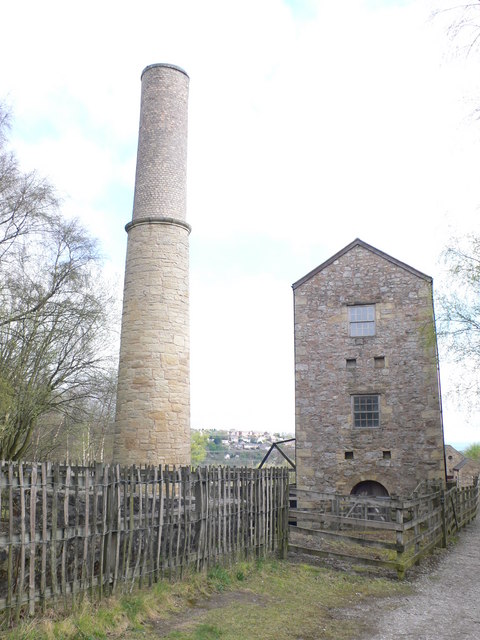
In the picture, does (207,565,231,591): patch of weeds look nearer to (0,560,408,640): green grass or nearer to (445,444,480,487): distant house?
(0,560,408,640): green grass

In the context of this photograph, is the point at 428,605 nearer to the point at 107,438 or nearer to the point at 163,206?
the point at 163,206

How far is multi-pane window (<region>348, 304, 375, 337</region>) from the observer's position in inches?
766

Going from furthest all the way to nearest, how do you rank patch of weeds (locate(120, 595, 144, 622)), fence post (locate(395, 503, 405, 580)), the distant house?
the distant house → fence post (locate(395, 503, 405, 580)) → patch of weeds (locate(120, 595, 144, 622))

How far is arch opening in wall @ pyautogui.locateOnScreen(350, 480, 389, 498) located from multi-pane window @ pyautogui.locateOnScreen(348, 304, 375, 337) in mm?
4775

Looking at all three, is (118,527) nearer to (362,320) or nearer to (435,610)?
(435,610)

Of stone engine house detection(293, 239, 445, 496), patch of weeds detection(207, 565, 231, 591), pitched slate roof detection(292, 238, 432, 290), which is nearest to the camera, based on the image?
patch of weeds detection(207, 565, 231, 591)

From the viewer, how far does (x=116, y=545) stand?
7234 mm

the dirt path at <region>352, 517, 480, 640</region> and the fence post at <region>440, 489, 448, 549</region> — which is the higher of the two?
the fence post at <region>440, 489, 448, 549</region>

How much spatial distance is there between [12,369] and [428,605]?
13643 millimetres

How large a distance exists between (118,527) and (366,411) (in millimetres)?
12900

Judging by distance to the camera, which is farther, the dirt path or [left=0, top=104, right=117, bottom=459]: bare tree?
[left=0, top=104, right=117, bottom=459]: bare tree

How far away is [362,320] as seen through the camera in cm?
1959

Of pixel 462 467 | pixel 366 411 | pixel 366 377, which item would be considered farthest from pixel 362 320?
pixel 462 467

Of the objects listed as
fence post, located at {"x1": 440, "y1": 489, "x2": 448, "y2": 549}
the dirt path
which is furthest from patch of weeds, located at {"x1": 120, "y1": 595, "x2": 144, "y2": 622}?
fence post, located at {"x1": 440, "y1": 489, "x2": 448, "y2": 549}
